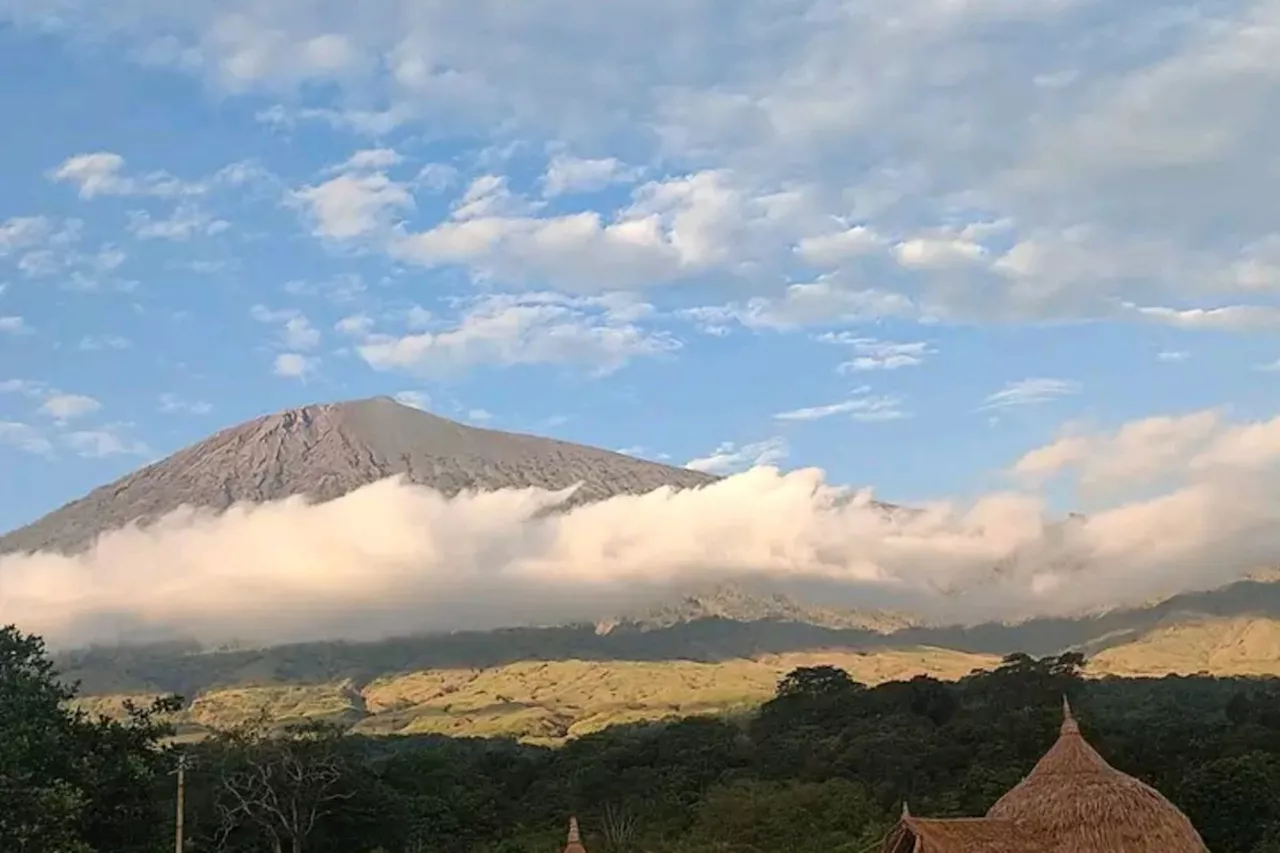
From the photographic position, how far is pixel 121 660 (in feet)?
630

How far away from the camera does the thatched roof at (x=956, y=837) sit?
16.1m

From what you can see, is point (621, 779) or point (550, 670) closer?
point (621, 779)

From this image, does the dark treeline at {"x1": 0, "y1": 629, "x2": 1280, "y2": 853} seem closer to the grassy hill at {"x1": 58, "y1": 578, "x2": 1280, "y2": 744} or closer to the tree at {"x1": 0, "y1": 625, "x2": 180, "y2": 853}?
the tree at {"x1": 0, "y1": 625, "x2": 180, "y2": 853}

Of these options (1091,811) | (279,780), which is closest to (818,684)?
(279,780)

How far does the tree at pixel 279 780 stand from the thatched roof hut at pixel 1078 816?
2061 cm

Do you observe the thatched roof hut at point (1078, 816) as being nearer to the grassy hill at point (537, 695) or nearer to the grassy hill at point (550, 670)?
the grassy hill at point (537, 695)

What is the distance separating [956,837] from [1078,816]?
2944 millimetres

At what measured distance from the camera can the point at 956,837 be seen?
16.5 m

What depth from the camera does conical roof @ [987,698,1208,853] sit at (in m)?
18.4

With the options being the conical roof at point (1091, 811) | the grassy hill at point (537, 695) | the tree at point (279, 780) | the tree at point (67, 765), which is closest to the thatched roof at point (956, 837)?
the conical roof at point (1091, 811)

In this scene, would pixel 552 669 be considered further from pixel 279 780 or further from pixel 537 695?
pixel 279 780

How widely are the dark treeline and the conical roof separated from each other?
11456 mm

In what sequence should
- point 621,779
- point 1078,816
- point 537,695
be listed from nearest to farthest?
point 1078,816 → point 621,779 → point 537,695

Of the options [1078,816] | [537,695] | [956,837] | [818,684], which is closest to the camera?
[956,837]
